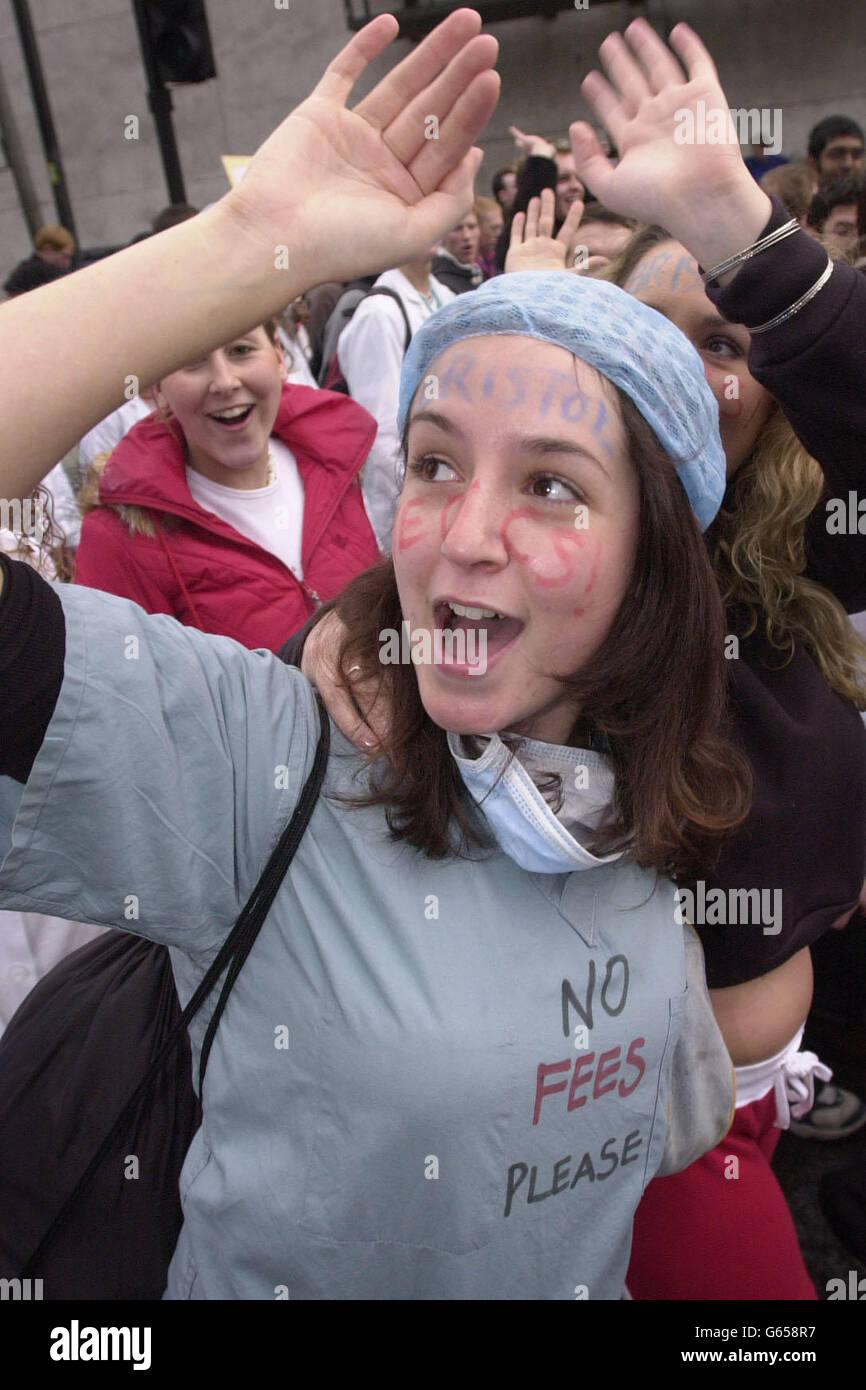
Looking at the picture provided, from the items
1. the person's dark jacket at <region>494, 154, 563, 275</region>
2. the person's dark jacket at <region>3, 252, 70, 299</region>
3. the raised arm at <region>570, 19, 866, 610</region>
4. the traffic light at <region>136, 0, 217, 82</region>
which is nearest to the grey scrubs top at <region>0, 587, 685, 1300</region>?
the raised arm at <region>570, 19, 866, 610</region>

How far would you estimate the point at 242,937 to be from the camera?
3.71ft

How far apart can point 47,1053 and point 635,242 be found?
67.6 inches

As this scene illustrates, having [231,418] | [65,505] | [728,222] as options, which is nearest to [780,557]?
[728,222]

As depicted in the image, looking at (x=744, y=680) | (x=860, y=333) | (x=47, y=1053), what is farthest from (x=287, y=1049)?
(x=860, y=333)

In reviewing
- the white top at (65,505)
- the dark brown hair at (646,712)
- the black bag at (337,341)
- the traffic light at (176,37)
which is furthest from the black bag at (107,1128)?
the traffic light at (176,37)

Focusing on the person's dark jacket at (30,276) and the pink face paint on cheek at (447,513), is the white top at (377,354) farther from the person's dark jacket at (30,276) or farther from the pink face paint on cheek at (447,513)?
the person's dark jacket at (30,276)

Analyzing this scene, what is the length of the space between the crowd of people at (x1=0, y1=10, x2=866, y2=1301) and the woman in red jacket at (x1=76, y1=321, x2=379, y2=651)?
0.70 metres

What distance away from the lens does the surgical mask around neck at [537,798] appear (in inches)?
46.0

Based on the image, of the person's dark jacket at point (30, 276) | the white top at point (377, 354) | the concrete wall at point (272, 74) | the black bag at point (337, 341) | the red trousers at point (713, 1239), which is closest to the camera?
the red trousers at point (713, 1239)

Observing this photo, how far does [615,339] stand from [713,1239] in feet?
4.66

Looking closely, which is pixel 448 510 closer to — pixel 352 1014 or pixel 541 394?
pixel 541 394

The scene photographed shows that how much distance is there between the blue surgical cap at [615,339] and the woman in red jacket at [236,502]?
115cm

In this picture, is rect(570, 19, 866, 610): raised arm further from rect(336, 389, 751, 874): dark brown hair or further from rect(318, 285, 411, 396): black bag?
rect(318, 285, 411, 396): black bag
